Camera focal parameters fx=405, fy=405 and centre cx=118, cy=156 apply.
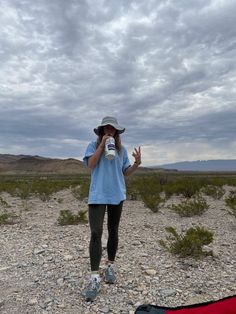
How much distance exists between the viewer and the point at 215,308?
9.20 feet

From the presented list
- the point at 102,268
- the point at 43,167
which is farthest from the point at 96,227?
the point at 43,167

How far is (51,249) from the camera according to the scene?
6840 mm

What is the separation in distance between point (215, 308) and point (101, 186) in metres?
2.02

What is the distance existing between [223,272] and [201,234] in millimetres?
997

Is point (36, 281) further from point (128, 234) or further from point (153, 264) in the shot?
point (128, 234)

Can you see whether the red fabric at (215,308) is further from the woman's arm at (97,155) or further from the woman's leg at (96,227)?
the woman's arm at (97,155)

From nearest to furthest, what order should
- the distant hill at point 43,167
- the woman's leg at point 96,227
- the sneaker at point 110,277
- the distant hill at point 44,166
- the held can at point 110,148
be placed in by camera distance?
the held can at point 110,148 < the woman's leg at point 96,227 < the sneaker at point 110,277 < the distant hill at point 43,167 < the distant hill at point 44,166

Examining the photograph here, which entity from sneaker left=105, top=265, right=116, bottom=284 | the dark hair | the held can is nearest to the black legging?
sneaker left=105, top=265, right=116, bottom=284

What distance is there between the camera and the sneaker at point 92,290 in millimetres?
4454

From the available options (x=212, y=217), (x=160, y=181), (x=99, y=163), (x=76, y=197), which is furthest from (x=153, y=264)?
(x=160, y=181)

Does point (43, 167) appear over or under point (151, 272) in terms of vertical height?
over

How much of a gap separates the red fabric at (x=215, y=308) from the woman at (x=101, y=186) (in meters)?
1.70

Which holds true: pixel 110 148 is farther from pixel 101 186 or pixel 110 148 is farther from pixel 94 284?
pixel 94 284

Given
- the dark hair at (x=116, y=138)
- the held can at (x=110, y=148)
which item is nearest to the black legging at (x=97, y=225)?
the held can at (x=110, y=148)
